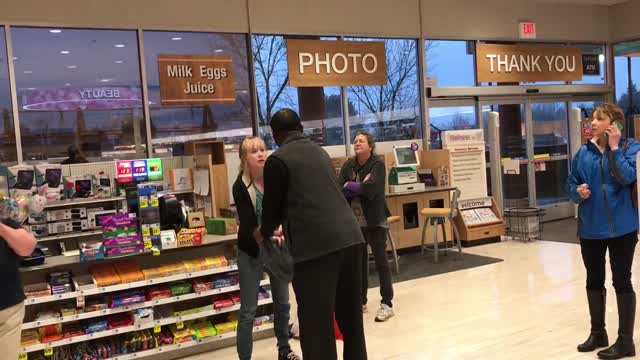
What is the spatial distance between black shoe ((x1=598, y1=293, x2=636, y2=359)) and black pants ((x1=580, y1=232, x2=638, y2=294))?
0.06 m

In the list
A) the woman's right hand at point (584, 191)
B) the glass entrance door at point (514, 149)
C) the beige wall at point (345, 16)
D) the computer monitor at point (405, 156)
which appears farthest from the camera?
the glass entrance door at point (514, 149)

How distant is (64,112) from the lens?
6164mm

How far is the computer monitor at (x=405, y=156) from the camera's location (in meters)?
7.54

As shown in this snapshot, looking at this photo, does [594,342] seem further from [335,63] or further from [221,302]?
[335,63]

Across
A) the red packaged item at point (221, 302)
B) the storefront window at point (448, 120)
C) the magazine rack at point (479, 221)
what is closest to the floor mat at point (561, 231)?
the magazine rack at point (479, 221)

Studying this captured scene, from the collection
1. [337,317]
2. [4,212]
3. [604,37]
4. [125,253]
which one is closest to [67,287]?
[125,253]

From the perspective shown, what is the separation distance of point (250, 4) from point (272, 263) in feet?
16.1

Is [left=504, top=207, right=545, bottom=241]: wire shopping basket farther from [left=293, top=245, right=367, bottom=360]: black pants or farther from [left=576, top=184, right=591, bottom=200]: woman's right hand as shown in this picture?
[left=293, top=245, right=367, bottom=360]: black pants

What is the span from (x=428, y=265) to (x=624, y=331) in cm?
A: 333

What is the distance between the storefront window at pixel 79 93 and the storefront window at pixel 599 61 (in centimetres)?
750

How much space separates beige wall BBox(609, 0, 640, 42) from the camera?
9.79m

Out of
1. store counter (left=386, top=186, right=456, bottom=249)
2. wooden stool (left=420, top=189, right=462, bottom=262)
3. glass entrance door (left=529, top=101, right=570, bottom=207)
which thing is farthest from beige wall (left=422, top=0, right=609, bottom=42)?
wooden stool (left=420, top=189, right=462, bottom=262)

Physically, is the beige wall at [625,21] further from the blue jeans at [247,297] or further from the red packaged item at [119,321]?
the red packaged item at [119,321]

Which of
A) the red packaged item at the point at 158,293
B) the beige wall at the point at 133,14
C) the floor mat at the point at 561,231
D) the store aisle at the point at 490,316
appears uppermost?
the beige wall at the point at 133,14
